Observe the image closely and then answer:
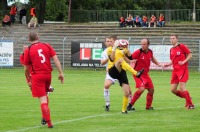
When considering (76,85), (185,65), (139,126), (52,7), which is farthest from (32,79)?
(52,7)

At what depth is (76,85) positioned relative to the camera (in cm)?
2956

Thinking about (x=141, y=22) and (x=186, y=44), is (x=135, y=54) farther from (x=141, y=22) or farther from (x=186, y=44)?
(x=141, y=22)

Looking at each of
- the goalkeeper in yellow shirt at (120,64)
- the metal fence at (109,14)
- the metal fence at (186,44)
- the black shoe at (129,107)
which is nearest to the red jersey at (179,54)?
the goalkeeper in yellow shirt at (120,64)

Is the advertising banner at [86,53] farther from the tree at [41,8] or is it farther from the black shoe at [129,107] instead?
the black shoe at [129,107]

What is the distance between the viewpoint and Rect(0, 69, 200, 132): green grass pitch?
1398cm

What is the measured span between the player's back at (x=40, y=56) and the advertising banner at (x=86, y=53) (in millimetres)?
27320

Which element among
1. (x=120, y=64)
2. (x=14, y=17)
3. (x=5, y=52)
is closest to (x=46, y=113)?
(x=120, y=64)

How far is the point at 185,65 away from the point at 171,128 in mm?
4497

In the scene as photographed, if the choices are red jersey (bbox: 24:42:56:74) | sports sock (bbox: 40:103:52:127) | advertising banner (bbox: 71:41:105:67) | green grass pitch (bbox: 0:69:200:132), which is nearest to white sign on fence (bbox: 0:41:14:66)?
advertising banner (bbox: 71:41:105:67)

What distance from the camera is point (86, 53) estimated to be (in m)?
41.8

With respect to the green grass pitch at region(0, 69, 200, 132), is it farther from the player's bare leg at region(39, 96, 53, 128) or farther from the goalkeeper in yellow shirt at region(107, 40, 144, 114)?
the goalkeeper in yellow shirt at region(107, 40, 144, 114)

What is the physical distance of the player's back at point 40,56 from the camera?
1388 centimetres

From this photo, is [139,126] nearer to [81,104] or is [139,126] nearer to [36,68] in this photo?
[36,68]

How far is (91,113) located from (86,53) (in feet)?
81.9
